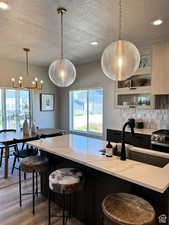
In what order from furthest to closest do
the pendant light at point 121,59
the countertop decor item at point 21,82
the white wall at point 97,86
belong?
1. the white wall at point 97,86
2. the countertop decor item at point 21,82
3. the pendant light at point 121,59

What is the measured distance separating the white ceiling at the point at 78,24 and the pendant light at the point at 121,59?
63 cm

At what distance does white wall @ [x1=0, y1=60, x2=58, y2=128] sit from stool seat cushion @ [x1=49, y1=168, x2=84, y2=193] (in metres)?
3.80

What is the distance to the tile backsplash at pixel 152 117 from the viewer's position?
3674 mm

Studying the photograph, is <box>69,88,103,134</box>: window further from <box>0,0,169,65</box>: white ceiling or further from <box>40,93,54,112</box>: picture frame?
<box>0,0,169,65</box>: white ceiling

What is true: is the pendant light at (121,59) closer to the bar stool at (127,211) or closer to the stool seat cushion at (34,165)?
the bar stool at (127,211)

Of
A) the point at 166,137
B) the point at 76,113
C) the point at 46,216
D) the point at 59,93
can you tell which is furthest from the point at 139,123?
the point at 59,93

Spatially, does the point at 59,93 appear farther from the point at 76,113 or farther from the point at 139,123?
the point at 139,123

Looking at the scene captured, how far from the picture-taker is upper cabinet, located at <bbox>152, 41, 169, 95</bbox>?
3229 mm

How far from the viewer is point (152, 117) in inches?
153

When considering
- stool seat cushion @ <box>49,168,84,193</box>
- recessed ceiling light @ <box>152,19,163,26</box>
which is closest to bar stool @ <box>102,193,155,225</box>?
stool seat cushion @ <box>49,168,84,193</box>

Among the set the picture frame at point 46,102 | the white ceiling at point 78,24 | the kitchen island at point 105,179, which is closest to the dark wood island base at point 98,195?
the kitchen island at point 105,179

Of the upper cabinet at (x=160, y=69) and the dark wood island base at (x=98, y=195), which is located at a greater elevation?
the upper cabinet at (x=160, y=69)

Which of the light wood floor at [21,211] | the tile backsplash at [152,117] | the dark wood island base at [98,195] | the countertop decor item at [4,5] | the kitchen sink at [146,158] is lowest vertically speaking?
the light wood floor at [21,211]

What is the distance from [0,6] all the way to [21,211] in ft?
9.01
